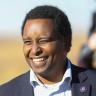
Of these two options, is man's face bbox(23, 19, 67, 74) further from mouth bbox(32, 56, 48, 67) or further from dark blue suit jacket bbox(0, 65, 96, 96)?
dark blue suit jacket bbox(0, 65, 96, 96)

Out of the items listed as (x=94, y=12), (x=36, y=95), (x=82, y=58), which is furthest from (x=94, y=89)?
(x=94, y=12)

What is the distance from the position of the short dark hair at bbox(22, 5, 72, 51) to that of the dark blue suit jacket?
0.27m

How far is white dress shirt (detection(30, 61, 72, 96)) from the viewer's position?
20.0 feet

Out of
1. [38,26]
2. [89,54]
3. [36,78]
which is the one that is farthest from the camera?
[89,54]

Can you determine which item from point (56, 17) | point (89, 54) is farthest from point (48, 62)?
point (89, 54)

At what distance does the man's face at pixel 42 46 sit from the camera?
5984 mm

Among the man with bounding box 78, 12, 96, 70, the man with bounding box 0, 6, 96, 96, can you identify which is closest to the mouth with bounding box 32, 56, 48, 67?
the man with bounding box 0, 6, 96, 96

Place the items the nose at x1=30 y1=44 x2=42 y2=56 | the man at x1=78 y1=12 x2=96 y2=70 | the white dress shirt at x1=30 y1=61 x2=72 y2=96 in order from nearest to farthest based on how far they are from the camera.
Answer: the nose at x1=30 y1=44 x2=42 y2=56 < the white dress shirt at x1=30 y1=61 x2=72 y2=96 < the man at x1=78 y1=12 x2=96 y2=70

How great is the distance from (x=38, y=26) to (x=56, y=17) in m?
0.23

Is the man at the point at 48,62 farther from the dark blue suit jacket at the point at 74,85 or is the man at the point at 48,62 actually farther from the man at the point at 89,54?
the man at the point at 89,54

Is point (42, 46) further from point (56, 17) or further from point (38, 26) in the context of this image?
point (56, 17)

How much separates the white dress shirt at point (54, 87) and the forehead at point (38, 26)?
15.8 inches

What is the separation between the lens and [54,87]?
6117mm

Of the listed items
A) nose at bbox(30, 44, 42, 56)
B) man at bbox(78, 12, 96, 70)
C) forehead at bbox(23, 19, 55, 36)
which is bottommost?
man at bbox(78, 12, 96, 70)
